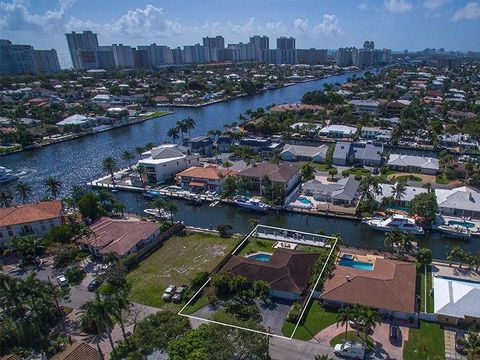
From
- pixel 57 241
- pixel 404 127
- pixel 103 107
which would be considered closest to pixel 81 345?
pixel 57 241

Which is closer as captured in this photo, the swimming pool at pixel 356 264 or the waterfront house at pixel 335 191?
the swimming pool at pixel 356 264

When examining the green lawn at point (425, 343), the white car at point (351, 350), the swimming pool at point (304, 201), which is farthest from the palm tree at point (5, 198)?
the green lawn at point (425, 343)

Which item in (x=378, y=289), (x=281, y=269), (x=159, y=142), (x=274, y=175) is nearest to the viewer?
(x=378, y=289)

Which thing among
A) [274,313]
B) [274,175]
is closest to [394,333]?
[274,313]

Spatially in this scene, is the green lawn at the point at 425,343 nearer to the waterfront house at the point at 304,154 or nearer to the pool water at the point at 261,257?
the pool water at the point at 261,257

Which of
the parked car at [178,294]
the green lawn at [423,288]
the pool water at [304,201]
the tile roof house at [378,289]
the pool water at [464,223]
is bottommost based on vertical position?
the pool water at [464,223]

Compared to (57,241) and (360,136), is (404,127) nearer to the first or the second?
(360,136)

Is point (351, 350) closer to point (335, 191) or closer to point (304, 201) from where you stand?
point (304, 201)
